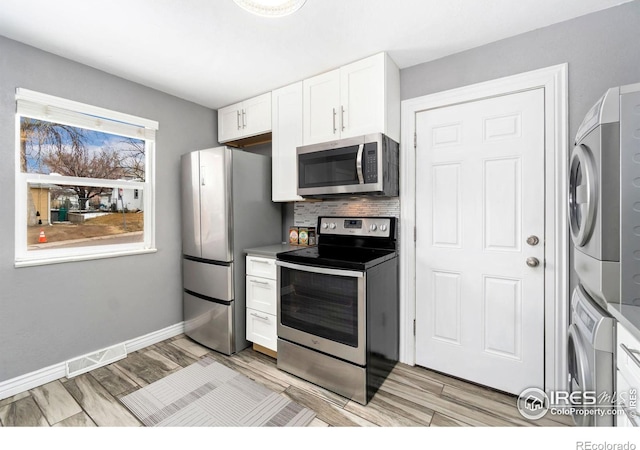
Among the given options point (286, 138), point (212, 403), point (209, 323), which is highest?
point (286, 138)

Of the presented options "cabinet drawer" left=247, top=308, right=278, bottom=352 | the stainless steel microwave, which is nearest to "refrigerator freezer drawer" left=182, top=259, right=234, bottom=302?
"cabinet drawer" left=247, top=308, right=278, bottom=352

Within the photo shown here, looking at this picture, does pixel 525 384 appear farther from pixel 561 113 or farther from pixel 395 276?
pixel 561 113

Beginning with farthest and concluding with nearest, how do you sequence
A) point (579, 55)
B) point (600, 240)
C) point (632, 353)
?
1. point (579, 55)
2. point (600, 240)
3. point (632, 353)

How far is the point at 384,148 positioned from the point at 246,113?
1.64m

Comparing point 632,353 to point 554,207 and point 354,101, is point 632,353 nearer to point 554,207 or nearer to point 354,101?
point 554,207

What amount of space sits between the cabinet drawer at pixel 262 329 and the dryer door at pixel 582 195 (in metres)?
2.05

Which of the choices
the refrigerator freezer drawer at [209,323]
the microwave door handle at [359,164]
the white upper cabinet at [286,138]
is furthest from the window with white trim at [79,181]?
the microwave door handle at [359,164]

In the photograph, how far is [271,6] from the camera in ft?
4.40

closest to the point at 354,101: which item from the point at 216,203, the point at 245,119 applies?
the point at 245,119

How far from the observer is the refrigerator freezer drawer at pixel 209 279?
2.51 meters

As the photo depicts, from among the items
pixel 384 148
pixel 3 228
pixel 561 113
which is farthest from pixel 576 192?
pixel 3 228

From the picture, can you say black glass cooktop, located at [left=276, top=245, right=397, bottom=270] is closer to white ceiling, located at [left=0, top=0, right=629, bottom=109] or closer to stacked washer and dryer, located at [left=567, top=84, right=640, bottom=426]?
stacked washer and dryer, located at [left=567, top=84, right=640, bottom=426]

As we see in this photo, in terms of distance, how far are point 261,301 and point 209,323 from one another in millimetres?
589

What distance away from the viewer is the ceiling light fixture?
132 cm
